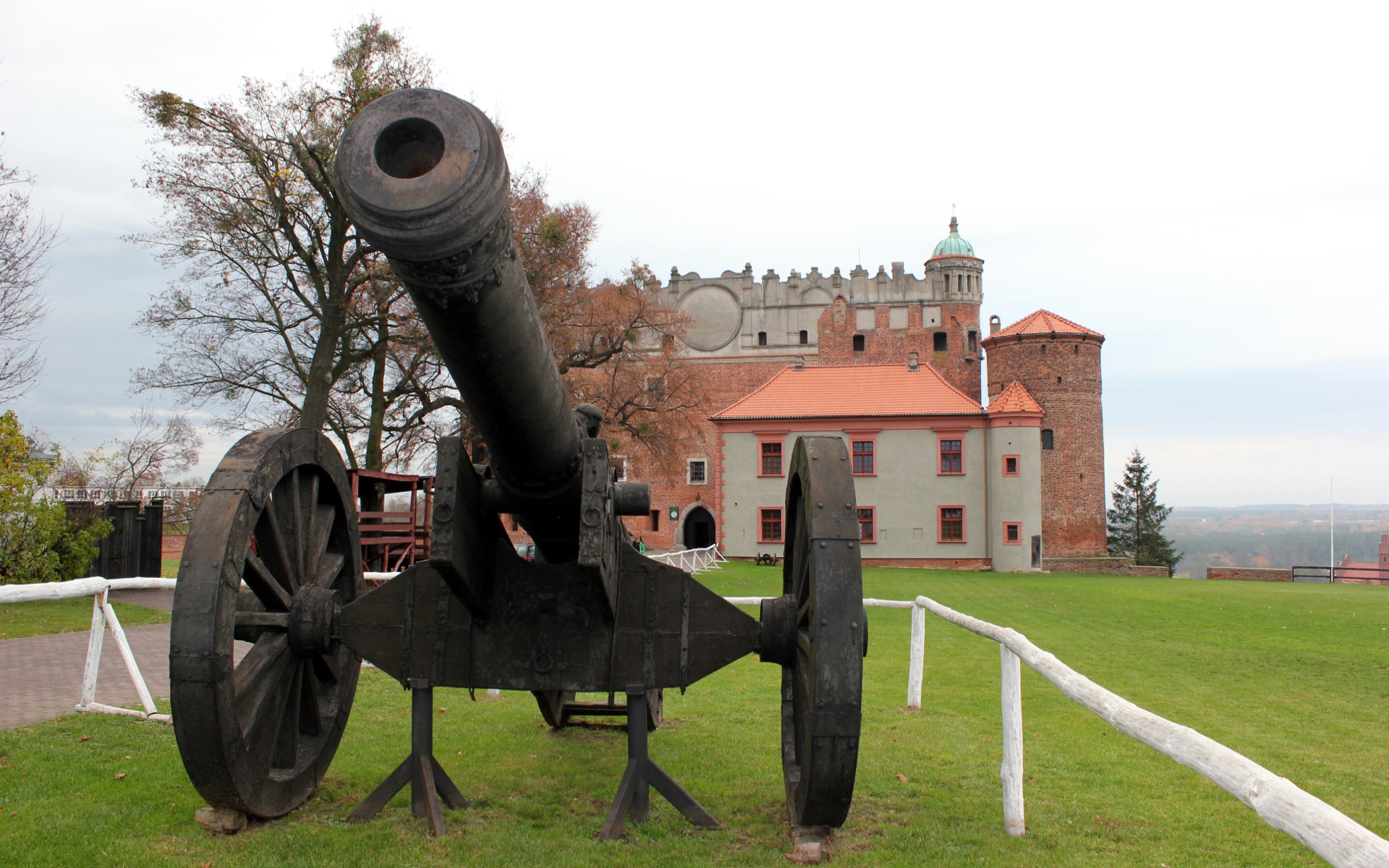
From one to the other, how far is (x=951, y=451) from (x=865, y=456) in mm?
2988

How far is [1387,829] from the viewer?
4.42 m

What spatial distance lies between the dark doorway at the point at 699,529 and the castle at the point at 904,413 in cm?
8

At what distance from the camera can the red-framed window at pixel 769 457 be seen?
112 ft

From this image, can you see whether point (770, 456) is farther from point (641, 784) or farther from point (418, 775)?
point (418, 775)

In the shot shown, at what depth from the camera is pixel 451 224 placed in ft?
8.71

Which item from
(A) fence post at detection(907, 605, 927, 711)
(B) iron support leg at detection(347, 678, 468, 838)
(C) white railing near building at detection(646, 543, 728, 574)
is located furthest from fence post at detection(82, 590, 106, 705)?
(C) white railing near building at detection(646, 543, 728, 574)

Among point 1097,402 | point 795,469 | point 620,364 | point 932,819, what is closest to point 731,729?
point 932,819

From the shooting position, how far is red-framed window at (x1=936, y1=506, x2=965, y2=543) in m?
33.6

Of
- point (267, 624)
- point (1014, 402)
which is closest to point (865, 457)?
point (1014, 402)

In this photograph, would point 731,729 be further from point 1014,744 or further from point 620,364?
point 620,364

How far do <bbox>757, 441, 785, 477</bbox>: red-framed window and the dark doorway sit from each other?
10.1 metres

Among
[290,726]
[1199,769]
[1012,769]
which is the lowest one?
[1012,769]

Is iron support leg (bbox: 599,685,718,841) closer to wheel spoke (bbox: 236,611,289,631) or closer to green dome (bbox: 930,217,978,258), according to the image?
wheel spoke (bbox: 236,611,289,631)

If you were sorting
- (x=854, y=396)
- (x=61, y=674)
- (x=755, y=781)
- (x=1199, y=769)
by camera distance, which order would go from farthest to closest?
(x=854, y=396) → (x=61, y=674) → (x=755, y=781) → (x=1199, y=769)
